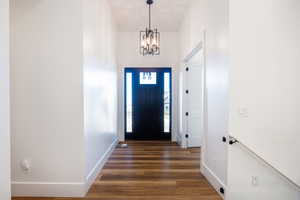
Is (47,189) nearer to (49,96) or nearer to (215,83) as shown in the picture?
(49,96)

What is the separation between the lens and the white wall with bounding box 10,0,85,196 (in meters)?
2.74

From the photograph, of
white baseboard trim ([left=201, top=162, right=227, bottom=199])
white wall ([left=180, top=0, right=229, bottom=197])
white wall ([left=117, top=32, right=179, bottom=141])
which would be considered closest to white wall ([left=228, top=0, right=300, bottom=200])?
white wall ([left=180, top=0, right=229, bottom=197])

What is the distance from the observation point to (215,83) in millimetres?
3135

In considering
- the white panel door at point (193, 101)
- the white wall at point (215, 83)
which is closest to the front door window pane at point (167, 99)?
the white panel door at point (193, 101)

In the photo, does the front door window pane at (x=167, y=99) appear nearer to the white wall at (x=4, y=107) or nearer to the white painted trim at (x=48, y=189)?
the white painted trim at (x=48, y=189)

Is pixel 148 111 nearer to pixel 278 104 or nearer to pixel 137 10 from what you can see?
pixel 137 10

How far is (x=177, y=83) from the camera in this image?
6273mm

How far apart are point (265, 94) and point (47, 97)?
2650mm

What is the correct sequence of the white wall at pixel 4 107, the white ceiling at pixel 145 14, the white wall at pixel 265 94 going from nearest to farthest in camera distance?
the white wall at pixel 4 107 < the white wall at pixel 265 94 < the white ceiling at pixel 145 14

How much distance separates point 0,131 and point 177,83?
16.8ft

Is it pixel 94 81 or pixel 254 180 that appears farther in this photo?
pixel 94 81

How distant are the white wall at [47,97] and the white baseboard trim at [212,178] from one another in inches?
70.6

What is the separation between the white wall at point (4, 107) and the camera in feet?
5.05

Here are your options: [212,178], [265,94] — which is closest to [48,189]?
[212,178]
